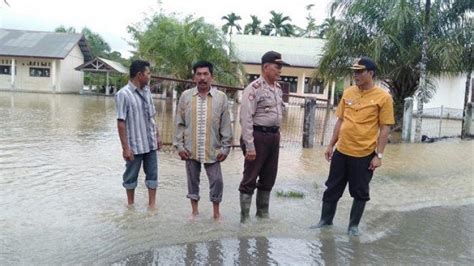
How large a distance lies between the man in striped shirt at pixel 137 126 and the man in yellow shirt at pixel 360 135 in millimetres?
2054

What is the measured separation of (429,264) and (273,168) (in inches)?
71.1

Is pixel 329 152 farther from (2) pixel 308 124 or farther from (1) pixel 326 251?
(2) pixel 308 124

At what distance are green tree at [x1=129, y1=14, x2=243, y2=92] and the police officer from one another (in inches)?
577

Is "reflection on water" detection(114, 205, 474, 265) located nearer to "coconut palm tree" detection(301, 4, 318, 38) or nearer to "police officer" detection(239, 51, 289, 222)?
"police officer" detection(239, 51, 289, 222)

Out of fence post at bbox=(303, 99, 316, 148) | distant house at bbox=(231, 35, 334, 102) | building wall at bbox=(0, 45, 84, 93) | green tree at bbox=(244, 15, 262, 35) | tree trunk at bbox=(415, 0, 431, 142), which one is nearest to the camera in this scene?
fence post at bbox=(303, 99, 316, 148)

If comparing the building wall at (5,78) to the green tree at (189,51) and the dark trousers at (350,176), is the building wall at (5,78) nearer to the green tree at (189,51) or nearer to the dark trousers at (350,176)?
the green tree at (189,51)

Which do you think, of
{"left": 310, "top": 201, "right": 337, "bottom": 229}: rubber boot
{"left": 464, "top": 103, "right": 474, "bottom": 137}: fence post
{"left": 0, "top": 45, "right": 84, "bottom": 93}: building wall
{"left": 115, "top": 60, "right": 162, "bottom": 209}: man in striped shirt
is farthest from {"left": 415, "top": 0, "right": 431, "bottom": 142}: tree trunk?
{"left": 0, "top": 45, "right": 84, "bottom": 93}: building wall

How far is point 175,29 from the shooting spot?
21344 mm

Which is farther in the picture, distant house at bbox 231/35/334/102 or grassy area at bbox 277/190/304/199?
distant house at bbox 231/35/334/102

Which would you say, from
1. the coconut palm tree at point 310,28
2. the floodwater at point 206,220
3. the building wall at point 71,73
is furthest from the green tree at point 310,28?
the floodwater at point 206,220

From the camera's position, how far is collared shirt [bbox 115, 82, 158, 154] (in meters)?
5.24

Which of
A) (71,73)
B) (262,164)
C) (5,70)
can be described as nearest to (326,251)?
(262,164)

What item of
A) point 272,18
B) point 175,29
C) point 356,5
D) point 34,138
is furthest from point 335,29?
point 272,18

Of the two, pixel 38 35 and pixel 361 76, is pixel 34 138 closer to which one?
pixel 361 76
